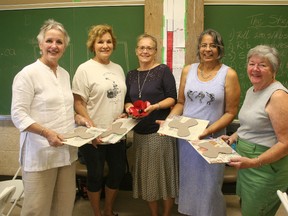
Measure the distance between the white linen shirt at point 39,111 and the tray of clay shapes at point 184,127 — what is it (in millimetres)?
678

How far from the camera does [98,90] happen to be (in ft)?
7.00

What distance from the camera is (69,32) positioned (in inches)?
113

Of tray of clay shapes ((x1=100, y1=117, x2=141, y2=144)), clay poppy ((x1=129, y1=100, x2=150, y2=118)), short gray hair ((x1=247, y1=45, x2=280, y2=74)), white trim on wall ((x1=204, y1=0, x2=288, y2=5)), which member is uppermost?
white trim on wall ((x1=204, y1=0, x2=288, y2=5))

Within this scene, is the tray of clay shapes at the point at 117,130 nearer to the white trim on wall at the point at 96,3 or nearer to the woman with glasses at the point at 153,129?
the woman with glasses at the point at 153,129

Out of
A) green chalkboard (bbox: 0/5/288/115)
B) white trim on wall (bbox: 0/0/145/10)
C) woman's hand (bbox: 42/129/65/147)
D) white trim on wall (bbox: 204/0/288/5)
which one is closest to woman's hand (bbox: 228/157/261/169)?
woman's hand (bbox: 42/129/65/147)

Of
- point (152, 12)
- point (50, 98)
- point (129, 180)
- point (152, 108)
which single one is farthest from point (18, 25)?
point (129, 180)

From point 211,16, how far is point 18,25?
2.02 meters

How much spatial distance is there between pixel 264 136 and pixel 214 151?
29 centimetres

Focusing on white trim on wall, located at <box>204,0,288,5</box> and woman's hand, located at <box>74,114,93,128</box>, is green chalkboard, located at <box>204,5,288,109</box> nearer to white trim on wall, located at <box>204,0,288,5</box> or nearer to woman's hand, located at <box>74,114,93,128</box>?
white trim on wall, located at <box>204,0,288,5</box>

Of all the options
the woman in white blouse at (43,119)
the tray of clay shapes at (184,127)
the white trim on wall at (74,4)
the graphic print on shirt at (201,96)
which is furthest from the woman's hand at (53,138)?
the white trim on wall at (74,4)

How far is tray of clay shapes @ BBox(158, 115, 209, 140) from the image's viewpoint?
71.2 inches

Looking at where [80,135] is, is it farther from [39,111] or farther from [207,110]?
[207,110]

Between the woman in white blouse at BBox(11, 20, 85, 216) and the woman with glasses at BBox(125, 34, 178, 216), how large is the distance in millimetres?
570

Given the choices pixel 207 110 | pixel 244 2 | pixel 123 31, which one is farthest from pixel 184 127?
pixel 244 2
